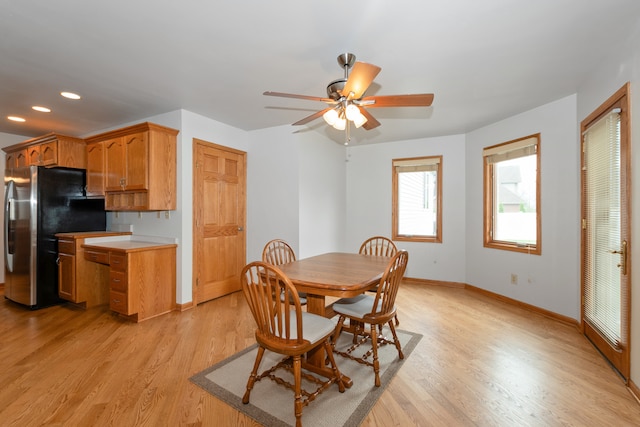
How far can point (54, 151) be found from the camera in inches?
146

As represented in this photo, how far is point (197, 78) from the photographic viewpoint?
2.63 m

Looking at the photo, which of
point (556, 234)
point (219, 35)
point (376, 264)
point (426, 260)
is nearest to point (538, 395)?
point (376, 264)

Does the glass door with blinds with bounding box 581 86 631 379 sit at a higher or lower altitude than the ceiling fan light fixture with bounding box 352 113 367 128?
lower

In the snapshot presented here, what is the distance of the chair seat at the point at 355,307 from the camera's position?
2098mm

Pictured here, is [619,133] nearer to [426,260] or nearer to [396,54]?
[396,54]

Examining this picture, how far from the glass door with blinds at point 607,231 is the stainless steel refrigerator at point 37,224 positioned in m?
5.76

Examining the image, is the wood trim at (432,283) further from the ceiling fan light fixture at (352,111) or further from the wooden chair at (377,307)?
the ceiling fan light fixture at (352,111)

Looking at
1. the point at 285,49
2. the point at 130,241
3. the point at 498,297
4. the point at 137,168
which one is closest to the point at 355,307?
the point at 285,49

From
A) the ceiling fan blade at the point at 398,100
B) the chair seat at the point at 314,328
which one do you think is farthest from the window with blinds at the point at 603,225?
the chair seat at the point at 314,328

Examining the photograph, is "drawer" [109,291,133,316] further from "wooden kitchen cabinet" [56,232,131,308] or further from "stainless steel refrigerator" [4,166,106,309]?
"stainless steel refrigerator" [4,166,106,309]

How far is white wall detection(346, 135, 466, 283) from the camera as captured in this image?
4531 millimetres

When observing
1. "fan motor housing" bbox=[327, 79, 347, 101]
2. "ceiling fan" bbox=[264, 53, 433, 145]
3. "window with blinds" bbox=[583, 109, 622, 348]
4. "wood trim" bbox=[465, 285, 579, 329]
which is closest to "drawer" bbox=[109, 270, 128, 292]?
"ceiling fan" bbox=[264, 53, 433, 145]

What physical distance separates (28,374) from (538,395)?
3643 millimetres

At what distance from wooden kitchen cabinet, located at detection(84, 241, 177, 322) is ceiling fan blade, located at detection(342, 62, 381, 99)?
2.75 m
